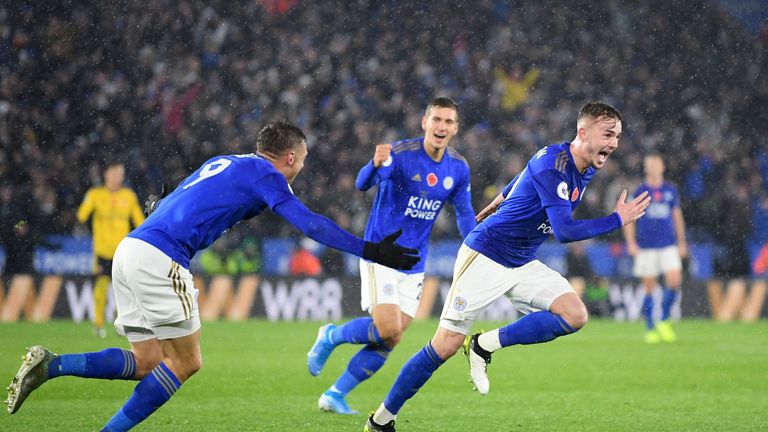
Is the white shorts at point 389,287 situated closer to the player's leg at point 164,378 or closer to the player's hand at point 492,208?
the player's hand at point 492,208

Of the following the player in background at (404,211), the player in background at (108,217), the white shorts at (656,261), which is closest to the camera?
the player in background at (404,211)

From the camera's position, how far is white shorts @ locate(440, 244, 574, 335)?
6.06 meters

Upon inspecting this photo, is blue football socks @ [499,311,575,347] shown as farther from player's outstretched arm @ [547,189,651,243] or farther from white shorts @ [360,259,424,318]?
white shorts @ [360,259,424,318]

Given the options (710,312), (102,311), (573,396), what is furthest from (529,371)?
(710,312)

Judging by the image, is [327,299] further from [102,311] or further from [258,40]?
[258,40]

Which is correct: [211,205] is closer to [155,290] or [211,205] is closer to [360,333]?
[155,290]

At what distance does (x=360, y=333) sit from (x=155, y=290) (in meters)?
2.53

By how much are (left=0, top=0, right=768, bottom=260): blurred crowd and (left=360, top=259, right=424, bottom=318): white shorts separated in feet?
29.3

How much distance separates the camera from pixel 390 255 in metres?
4.84

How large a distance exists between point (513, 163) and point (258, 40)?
532cm

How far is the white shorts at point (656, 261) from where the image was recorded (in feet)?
44.1

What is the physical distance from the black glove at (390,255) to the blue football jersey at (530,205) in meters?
1.18

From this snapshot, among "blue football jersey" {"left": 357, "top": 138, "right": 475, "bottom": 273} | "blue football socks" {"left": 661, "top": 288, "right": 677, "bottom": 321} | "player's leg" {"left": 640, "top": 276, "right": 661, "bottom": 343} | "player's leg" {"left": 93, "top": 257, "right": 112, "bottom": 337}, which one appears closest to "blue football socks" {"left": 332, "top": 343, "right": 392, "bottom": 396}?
Answer: "blue football jersey" {"left": 357, "top": 138, "right": 475, "bottom": 273}

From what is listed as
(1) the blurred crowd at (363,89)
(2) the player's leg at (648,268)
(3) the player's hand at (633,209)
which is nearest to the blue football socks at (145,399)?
(3) the player's hand at (633,209)
